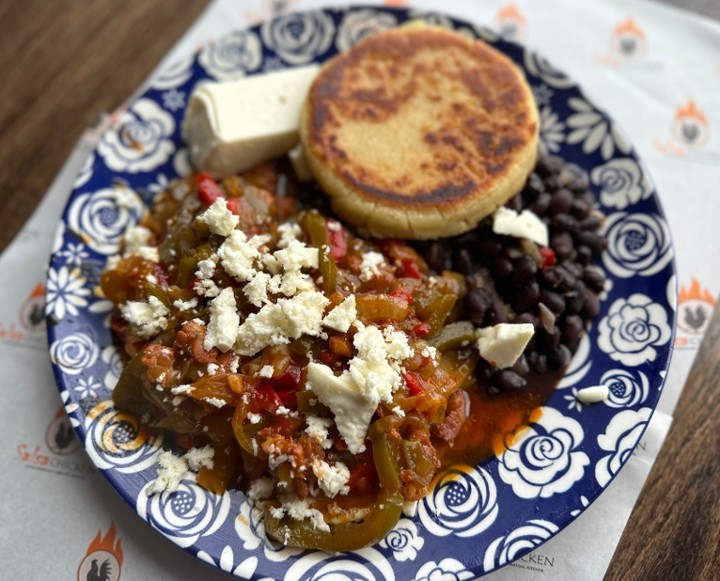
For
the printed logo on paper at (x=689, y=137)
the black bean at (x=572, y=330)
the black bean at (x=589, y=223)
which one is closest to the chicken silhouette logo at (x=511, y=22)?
the printed logo on paper at (x=689, y=137)

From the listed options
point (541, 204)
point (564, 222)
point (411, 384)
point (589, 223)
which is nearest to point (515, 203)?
point (541, 204)

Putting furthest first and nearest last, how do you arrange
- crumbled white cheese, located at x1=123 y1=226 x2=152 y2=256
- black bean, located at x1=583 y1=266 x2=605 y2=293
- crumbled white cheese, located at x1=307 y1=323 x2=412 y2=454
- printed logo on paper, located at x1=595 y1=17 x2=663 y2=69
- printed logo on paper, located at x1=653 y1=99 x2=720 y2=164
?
printed logo on paper, located at x1=595 y1=17 x2=663 y2=69, printed logo on paper, located at x1=653 y1=99 x2=720 y2=164, crumbled white cheese, located at x1=123 y1=226 x2=152 y2=256, black bean, located at x1=583 y1=266 x2=605 y2=293, crumbled white cheese, located at x1=307 y1=323 x2=412 y2=454

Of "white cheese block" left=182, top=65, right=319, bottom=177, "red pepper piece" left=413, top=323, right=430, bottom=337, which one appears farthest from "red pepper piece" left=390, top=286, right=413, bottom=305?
"white cheese block" left=182, top=65, right=319, bottom=177

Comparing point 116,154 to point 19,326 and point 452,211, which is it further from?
point 452,211

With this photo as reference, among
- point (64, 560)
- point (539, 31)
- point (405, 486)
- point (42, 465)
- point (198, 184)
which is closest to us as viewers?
point (405, 486)

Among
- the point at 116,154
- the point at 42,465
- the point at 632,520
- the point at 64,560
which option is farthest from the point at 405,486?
the point at 116,154

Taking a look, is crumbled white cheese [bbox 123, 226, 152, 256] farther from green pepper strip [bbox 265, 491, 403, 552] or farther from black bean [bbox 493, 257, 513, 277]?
black bean [bbox 493, 257, 513, 277]
